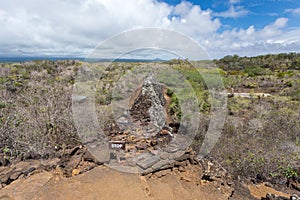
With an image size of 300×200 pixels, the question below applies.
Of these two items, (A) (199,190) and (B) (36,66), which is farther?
(B) (36,66)

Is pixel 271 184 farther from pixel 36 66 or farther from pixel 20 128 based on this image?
pixel 36 66

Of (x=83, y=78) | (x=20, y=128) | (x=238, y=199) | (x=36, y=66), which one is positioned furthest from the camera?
(x=36, y=66)

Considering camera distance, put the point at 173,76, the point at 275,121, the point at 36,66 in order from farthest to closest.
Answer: the point at 36,66 < the point at 173,76 < the point at 275,121

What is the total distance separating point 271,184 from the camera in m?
3.53

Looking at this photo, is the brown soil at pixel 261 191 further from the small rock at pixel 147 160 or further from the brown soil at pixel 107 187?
the small rock at pixel 147 160

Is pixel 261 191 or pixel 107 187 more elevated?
pixel 107 187

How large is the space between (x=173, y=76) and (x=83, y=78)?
558cm

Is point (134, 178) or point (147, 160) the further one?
point (147, 160)

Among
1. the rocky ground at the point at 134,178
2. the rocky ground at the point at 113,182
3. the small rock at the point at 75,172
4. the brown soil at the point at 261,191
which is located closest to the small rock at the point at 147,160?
the rocky ground at the point at 134,178

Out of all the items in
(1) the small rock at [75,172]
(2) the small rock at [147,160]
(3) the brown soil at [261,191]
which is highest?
(2) the small rock at [147,160]

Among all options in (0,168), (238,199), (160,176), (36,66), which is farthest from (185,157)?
(36,66)

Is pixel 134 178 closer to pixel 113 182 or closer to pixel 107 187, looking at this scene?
pixel 113 182

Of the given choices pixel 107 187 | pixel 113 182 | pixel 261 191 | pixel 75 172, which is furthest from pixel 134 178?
pixel 261 191

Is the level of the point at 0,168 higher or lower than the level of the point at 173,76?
lower
